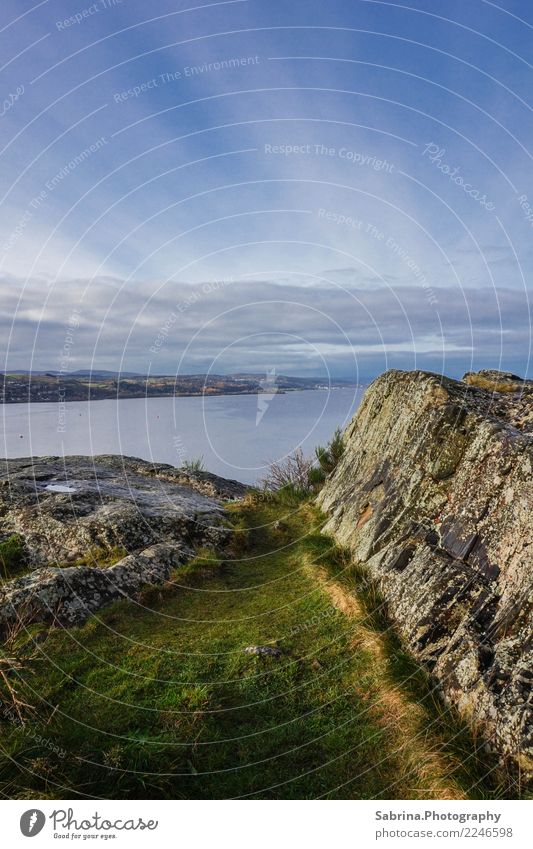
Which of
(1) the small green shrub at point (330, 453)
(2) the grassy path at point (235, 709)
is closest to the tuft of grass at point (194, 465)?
(1) the small green shrub at point (330, 453)

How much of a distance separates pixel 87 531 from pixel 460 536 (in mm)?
7679

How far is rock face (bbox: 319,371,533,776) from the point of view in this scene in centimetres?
539

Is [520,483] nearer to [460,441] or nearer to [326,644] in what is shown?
[460,441]

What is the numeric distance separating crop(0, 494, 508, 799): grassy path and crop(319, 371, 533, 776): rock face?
17.4 inches

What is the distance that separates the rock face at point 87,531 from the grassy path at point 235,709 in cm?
56

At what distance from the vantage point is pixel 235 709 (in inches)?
244

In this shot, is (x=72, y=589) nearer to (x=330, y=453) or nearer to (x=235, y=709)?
(x=235, y=709)

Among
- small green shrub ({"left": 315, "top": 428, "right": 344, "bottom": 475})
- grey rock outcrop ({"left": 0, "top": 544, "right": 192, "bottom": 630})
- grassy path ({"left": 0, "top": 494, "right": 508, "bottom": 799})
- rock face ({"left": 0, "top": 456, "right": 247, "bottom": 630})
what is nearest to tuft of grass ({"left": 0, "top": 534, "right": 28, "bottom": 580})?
rock face ({"left": 0, "top": 456, "right": 247, "bottom": 630})

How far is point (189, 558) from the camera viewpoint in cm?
1067

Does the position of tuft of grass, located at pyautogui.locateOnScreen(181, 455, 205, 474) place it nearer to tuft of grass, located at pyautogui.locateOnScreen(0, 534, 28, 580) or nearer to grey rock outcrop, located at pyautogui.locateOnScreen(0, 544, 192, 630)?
tuft of grass, located at pyautogui.locateOnScreen(0, 534, 28, 580)

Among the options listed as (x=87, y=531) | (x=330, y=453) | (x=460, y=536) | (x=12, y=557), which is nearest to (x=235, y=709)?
(x=460, y=536)

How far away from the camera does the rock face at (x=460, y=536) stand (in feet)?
17.7

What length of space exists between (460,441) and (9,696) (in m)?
7.66
